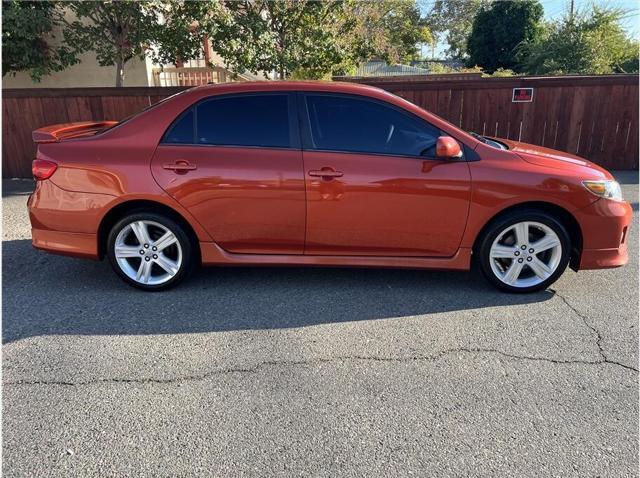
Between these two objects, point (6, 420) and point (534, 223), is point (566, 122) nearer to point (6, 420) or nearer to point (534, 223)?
point (534, 223)

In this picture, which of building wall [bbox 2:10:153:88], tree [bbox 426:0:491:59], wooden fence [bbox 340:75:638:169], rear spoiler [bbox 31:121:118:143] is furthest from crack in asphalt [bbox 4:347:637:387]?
tree [bbox 426:0:491:59]

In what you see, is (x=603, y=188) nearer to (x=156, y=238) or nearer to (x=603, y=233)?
(x=603, y=233)

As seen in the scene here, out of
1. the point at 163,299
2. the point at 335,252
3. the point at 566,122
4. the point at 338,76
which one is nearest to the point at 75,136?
the point at 163,299

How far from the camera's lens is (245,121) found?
3.81m

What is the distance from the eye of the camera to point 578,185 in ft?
12.0

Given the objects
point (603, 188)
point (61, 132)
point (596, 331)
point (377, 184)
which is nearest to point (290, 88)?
point (377, 184)

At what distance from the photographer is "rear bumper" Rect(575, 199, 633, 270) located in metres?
3.69

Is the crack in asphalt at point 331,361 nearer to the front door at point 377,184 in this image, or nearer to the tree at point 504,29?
the front door at point 377,184

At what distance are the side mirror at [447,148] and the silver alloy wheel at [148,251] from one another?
2197 millimetres

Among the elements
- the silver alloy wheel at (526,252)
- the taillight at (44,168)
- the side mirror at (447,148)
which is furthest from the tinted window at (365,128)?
the taillight at (44,168)

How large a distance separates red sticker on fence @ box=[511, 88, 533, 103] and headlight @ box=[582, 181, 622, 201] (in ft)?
16.3

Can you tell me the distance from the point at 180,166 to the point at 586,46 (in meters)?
15.1

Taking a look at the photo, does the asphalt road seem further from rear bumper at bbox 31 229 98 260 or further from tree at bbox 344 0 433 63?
tree at bbox 344 0 433 63

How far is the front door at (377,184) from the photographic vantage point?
12.0 feet
